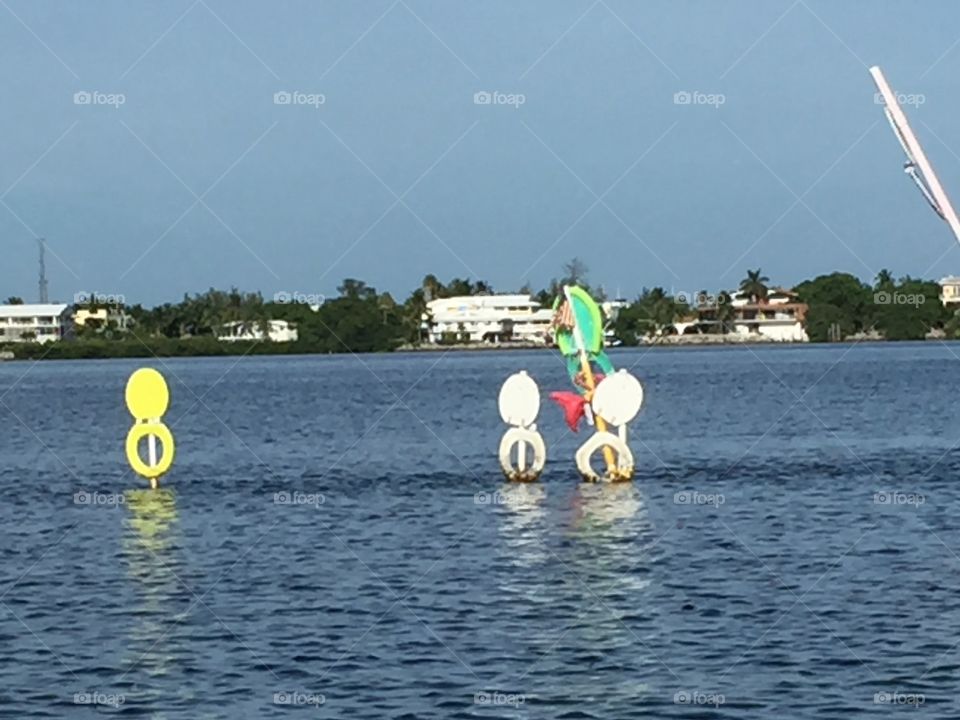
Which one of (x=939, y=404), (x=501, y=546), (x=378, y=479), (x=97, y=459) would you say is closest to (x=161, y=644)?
(x=501, y=546)

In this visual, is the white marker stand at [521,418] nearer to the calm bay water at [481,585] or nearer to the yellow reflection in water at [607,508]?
the calm bay water at [481,585]

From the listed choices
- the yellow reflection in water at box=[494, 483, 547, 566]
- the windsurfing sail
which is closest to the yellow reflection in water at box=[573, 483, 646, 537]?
the yellow reflection in water at box=[494, 483, 547, 566]

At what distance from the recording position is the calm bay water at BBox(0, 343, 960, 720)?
2364 cm

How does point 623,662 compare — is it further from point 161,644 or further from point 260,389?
point 260,389

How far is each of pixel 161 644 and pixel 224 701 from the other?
3840 millimetres

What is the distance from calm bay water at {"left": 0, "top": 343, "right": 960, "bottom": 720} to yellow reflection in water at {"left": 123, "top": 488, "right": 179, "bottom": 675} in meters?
0.10

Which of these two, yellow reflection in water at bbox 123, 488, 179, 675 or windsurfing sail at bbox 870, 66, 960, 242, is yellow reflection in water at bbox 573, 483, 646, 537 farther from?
windsurfing sail at bbox 870, 66, 960, 242

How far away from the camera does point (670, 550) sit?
1406 inches

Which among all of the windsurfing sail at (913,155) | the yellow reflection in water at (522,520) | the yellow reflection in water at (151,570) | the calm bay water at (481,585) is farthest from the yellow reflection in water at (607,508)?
the windsurfing sail at (913,155)

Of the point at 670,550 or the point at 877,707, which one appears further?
the point at 670,550

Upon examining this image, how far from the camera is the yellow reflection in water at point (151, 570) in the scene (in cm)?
2633

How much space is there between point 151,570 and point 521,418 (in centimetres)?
1416

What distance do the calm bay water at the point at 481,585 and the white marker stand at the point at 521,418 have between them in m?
0.88

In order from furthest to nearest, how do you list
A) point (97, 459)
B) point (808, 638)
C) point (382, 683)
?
point (97, 459) < point (808, 638) < point (382, 683)
